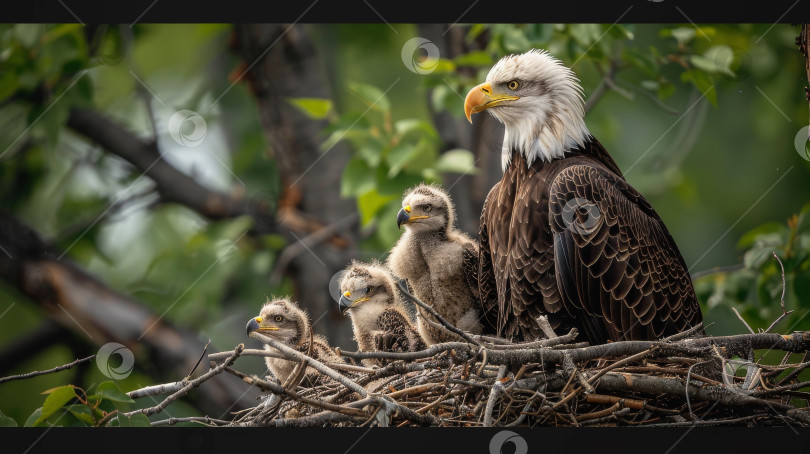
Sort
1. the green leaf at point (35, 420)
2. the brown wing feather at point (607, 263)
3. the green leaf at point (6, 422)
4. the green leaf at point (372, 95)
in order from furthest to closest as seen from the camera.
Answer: the green leaf at point (372, 95) → the brown wing feather at point (607, 263) → the green leaf at point (6, 422) → the green leaf at point (35, 420)

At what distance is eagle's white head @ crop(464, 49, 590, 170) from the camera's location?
4184mm

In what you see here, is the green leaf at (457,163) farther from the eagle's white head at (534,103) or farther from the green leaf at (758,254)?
the green leaf at (758,254)

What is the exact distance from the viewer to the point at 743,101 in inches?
188

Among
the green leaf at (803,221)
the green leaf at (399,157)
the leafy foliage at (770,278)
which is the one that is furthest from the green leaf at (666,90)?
the green leaf at (399,157)

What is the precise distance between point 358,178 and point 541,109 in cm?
154

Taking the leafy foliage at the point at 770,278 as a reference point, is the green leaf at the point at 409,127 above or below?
above

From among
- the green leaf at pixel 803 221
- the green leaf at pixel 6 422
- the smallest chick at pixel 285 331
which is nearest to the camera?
the green leaf at pixel 6 422

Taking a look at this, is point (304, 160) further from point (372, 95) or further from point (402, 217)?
point (402, 217)

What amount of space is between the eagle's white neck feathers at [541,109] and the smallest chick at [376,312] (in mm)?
927

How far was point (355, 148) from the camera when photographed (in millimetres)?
6246

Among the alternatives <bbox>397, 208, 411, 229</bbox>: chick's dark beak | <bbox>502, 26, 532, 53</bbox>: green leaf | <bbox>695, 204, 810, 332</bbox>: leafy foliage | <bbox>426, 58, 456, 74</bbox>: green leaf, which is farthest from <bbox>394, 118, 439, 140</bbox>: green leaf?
<bbox>695, 204, 810, 332</bbox>: leafy foliage

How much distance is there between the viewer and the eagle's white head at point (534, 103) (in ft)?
13.7

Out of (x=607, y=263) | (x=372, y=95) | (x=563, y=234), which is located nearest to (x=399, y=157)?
(x=372, y=95)
